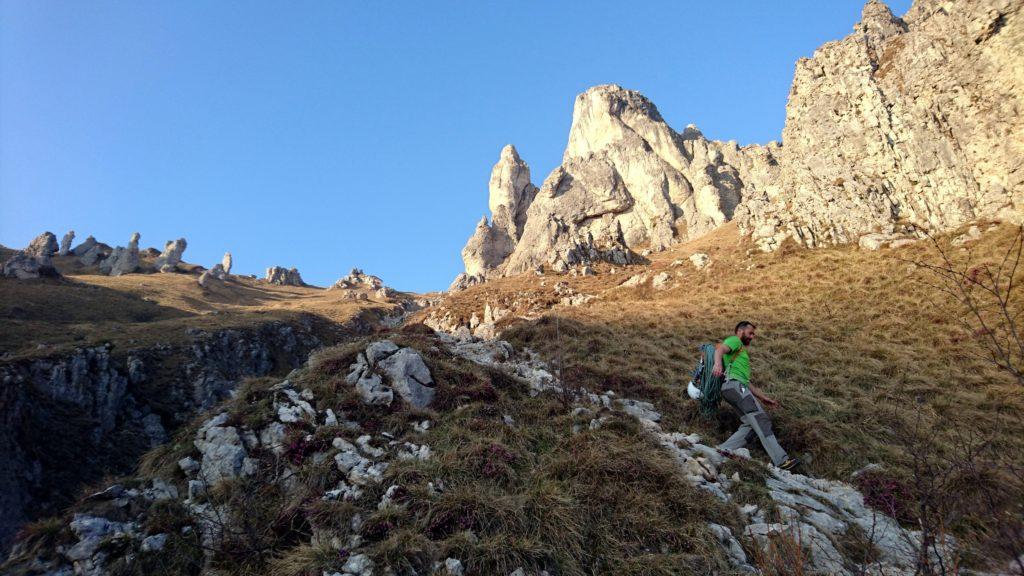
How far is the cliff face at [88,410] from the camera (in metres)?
18.6

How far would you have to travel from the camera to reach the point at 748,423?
9867 mm

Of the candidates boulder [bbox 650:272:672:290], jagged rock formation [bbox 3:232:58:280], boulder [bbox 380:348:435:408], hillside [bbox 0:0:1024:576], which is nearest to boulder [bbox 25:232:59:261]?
jagged rock formation [bbox 3:232:58:280]

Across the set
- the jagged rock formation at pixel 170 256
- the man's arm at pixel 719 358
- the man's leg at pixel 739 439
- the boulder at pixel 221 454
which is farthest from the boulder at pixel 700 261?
the jagged rock formation at pixel 170 256

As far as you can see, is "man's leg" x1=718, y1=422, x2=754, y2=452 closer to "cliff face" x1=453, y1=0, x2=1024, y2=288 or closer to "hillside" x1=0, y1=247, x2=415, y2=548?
"hillside" x1=0, y1=247, x2=415, y2=548

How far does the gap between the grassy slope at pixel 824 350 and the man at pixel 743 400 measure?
0.95 m

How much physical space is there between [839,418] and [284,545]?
13168 mm

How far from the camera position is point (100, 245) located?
91875 millimetres

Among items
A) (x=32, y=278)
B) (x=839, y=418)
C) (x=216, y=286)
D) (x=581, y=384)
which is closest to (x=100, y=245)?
(x=216, y=286)

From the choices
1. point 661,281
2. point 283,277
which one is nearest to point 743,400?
point 661,281

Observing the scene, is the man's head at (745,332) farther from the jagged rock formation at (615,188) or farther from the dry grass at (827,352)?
the jagged rock formation at (615,188)

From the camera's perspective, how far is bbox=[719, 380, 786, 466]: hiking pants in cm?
948

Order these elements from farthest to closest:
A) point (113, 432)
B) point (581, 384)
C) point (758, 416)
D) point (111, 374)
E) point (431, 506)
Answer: point (111, 374) → point (113, 432) → point (581, 384) → point (758, 416) → point (431, 506)

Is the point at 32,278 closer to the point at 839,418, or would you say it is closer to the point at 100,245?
the point at 100,245

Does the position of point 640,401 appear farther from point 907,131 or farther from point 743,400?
point 907,131
